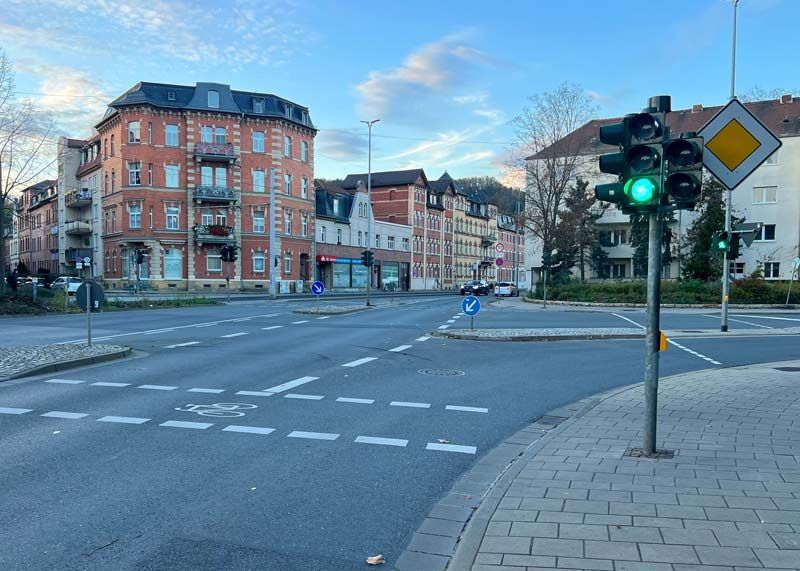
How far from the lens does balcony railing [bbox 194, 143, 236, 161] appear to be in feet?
177

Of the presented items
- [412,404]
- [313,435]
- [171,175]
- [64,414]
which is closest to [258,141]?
[171,175]

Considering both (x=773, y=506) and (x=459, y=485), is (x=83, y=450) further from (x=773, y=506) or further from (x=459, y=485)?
A: (x=773, y=506)

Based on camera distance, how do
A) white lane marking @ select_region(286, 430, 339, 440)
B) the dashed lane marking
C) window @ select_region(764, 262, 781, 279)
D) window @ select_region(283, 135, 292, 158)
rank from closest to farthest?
white lane marking @ select_region(286, 430, 339, 440), the dashed lane marking, window @ select_region(764, 262, 781, 279), window @ select_region(283, 135, 292, 158)

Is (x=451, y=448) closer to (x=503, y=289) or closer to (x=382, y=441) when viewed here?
(x=382, y=441)

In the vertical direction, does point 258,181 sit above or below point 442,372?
above

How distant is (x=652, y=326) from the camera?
5.79 m

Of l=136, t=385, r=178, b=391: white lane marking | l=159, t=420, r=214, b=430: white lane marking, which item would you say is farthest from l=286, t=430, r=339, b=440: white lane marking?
l=136, t=385, r=178, b=391: white lane marking

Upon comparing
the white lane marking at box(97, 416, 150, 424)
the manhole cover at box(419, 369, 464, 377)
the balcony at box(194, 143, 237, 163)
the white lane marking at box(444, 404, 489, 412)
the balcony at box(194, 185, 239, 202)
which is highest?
the balcony at box(194, 143, 237, 163)

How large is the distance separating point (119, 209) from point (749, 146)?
57665 millimetres

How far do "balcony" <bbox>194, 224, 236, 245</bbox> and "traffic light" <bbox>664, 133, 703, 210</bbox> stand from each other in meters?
51.4


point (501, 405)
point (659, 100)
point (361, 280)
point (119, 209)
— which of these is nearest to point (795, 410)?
point (501, 405)

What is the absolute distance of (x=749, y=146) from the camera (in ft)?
17.7

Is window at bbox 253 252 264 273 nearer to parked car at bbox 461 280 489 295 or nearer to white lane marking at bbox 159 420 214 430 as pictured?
parked car at bbox 461 280 489 295

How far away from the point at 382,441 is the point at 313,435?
2.54 feet
